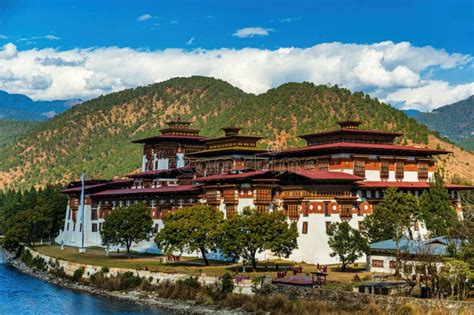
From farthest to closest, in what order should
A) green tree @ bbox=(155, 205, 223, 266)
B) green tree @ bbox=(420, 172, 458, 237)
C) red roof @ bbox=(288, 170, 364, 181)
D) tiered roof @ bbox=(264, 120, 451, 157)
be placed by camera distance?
tiered roof @ bbox=(264, 120, 451, 157) < red roof @ bbox=(288, 170, 364, 181) < green tree @ bbox=(420, 172, 458, 237) < green tree @ bbox=(155, 205, 223, 266)

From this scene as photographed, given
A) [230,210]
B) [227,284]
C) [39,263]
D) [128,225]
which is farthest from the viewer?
[39,263]

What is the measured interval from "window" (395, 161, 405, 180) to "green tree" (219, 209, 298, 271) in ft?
80.1

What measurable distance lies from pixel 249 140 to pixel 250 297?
40.8m

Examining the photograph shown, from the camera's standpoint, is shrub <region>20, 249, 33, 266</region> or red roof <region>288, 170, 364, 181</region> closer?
red roof <region>288, 170, 364, 181</region>

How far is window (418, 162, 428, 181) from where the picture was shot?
321 feet

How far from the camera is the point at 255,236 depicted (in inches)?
2879

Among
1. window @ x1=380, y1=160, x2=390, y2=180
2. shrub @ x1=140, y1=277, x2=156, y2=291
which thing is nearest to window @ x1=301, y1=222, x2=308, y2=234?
window @ x1=380, y1=160, x2=390, y2=180

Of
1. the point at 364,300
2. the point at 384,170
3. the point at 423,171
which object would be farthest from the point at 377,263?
the point at 423,171

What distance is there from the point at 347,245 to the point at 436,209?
16879mm

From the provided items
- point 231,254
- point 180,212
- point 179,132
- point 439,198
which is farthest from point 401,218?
point 179,132

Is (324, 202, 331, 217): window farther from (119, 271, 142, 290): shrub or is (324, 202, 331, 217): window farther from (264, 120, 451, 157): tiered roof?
(119, 271, 142, 290): shrub

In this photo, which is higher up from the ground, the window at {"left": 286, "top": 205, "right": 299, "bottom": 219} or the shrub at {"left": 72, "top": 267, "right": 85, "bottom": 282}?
the window at {"left": 286, "top": 205, "right": 299, "bottom": 219}

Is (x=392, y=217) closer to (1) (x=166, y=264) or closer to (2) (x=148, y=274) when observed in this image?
(1) (x=166, y=264)

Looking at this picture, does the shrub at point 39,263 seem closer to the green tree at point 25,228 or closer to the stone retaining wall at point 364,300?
the green tree at point 25,228
